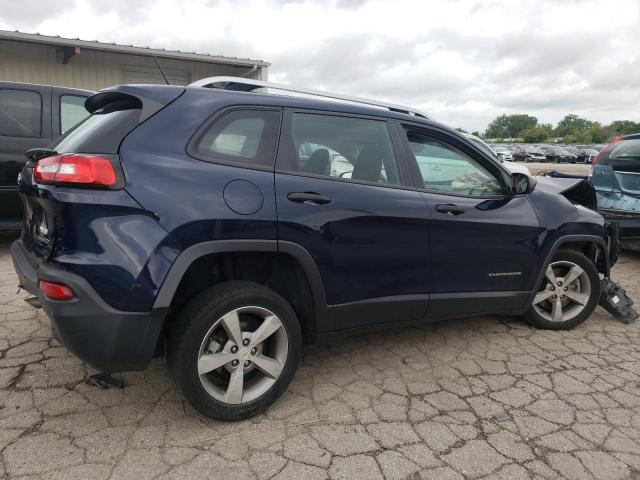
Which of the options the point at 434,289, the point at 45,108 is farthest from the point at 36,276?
the point at 45,108

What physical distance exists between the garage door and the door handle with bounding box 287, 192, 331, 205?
32.4 ft

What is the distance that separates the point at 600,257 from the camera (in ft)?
13.1

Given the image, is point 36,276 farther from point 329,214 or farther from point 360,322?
point 360,322

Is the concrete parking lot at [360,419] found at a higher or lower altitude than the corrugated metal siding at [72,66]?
lower

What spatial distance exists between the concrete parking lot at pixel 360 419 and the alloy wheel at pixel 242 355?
0.59 feet

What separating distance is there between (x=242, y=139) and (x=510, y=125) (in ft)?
481

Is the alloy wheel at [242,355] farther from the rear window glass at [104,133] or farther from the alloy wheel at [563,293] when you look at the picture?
the alloy wheel at [563,293]

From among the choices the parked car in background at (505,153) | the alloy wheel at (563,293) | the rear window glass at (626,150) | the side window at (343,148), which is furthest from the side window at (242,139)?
the parked car in background at (505,153)

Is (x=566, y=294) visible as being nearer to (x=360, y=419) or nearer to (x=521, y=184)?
(x=521, y=184)

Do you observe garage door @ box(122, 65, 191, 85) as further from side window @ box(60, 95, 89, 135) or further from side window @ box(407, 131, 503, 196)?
side window @ box(407, 131, 503, 196)

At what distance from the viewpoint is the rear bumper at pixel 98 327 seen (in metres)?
2.07

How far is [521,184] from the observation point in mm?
3348

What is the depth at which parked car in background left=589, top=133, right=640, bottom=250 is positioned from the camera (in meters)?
5.56

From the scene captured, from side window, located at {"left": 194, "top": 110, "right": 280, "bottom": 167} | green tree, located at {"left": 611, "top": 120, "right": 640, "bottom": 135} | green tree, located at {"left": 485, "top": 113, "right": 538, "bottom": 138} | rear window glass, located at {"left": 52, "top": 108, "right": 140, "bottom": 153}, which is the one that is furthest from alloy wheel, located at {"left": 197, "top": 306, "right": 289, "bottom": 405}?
green tree, located at {"left": 485, "top": 113, "right": 538, "bottom": 138}
